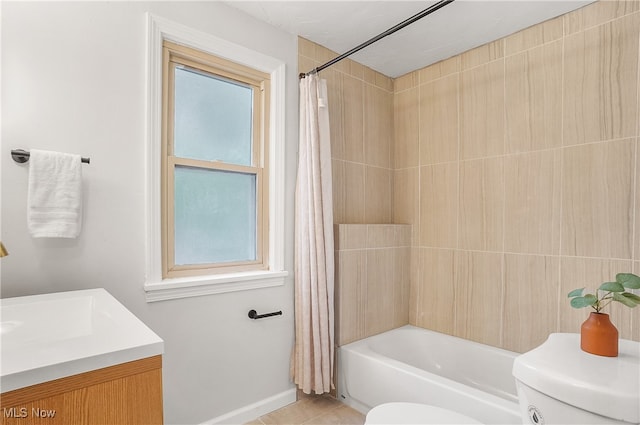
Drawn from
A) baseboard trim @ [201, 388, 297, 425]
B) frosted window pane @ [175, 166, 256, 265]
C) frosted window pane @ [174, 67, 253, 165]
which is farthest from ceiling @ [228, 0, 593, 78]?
baseboard trim @ [201, 388, 297, 425]

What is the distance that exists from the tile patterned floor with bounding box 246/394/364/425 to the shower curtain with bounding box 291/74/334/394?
0.13 metres

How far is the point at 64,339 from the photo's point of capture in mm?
765

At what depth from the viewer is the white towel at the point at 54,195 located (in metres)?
1.27

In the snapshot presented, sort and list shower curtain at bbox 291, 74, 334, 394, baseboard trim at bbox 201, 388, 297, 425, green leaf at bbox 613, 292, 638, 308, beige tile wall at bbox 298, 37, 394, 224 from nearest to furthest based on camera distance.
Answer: green leaf at bbox 613, 292, 638, 308 → baseboard trim at bbox 201, 388, 297, 425 → shower curtain at bbox 291, 74, 334, 394 → beige tile wall at bbox 298, 37, 394, 224

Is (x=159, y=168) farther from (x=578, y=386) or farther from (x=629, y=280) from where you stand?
(x=629, y=280)

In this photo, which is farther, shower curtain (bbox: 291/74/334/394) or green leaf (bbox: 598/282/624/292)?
shower curtain (bbox: 291/74/334/394)

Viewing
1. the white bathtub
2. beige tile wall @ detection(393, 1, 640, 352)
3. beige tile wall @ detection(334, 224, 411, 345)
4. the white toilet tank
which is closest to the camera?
the white toilet tank

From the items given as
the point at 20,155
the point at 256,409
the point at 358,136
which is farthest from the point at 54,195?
the point at 358,136

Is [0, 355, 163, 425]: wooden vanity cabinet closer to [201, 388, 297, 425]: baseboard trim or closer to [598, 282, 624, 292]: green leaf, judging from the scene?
[201, 388, 297, 425]: baseboard trim

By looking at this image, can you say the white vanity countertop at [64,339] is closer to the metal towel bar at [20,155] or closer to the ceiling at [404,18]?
the metal towel bar at [20,155]

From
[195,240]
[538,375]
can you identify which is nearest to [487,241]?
A: [538,375]

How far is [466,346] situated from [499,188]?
109cm

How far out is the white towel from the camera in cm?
127

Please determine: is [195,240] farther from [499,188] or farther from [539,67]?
[539,67]
